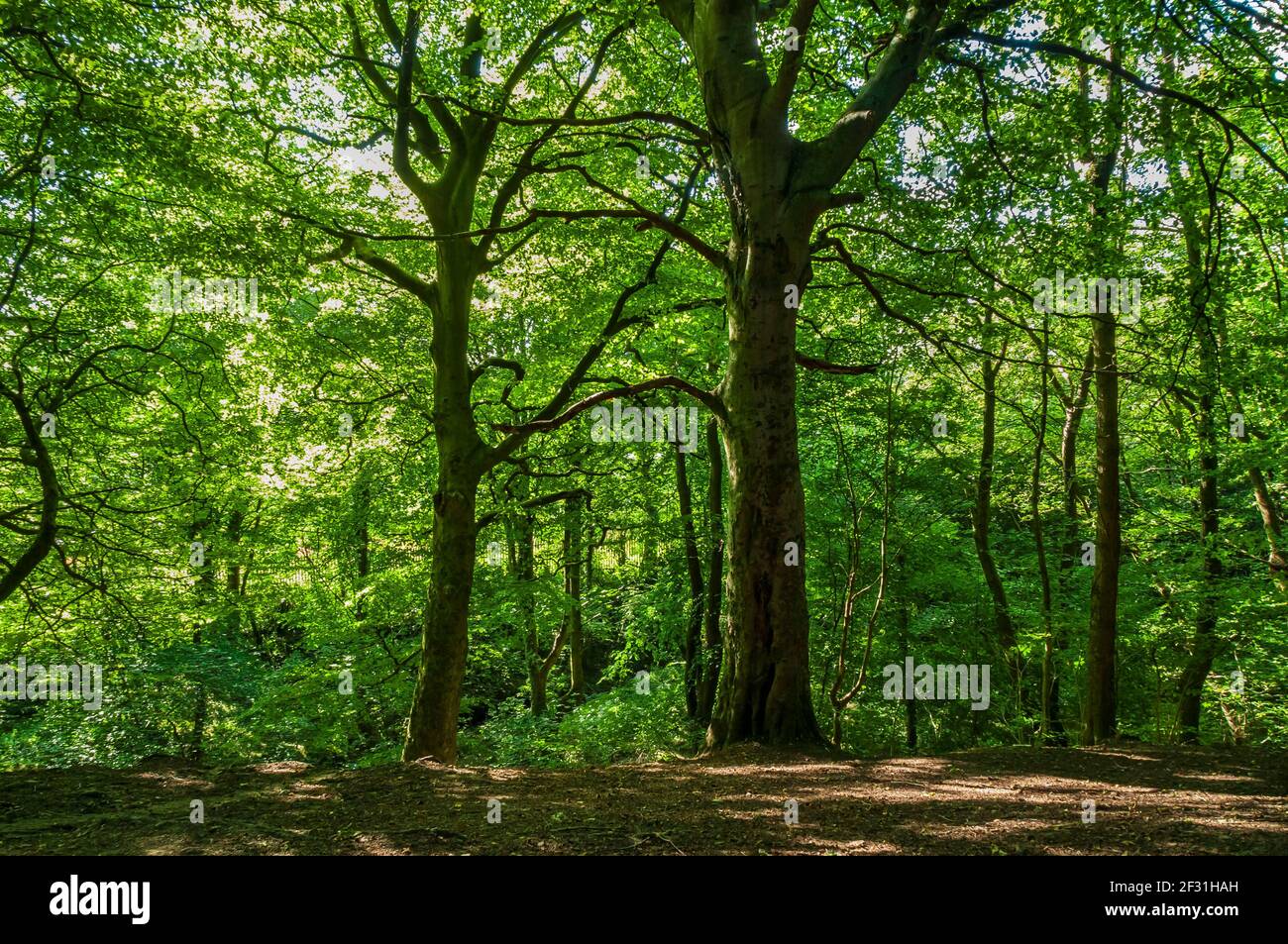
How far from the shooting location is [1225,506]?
44.7ft

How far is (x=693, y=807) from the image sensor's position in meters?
4.10

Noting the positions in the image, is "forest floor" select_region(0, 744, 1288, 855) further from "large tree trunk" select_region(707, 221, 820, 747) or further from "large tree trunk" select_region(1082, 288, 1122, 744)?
"large tree trunk" select_region(1082, 288, 1122, 744)

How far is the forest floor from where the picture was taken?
3.37 m

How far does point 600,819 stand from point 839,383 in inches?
308

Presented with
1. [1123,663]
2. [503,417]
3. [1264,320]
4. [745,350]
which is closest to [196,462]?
[503,417]

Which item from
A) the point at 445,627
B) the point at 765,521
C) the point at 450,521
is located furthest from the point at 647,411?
the point at 765,521

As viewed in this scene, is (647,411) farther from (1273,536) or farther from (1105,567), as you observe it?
(1273,536)

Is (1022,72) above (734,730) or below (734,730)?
above

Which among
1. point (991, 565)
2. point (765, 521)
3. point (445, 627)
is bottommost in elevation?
point (445, 627)

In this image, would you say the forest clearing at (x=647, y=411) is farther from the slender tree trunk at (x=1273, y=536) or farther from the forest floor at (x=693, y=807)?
the slender tree trunk at (x=1273, y=536)

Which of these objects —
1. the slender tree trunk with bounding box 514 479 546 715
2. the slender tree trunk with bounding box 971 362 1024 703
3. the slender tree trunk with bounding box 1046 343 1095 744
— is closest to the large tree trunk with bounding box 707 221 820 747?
the slender tree trunk with bounding box 1046 343 1095 744

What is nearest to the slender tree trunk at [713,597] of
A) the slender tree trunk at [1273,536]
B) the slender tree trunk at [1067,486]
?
the slender tree trunk at [1067,486]

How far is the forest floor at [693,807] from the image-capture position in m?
3.37

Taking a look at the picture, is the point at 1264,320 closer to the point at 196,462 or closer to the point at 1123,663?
the point at 1123,663
